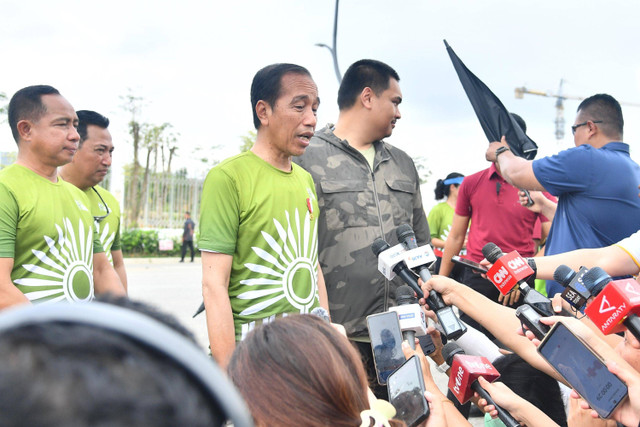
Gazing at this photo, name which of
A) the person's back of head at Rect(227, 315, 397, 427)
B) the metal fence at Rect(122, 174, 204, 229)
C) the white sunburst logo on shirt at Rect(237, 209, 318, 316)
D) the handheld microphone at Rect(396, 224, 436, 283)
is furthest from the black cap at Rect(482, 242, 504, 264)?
the metal fence at Rect(122, 174, 204, 229)

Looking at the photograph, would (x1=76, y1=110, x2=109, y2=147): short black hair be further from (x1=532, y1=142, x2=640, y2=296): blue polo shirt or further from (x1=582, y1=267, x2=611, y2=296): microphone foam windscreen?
(x1=582, y1=267, x2=611, y2=296): microphone foam windscreen

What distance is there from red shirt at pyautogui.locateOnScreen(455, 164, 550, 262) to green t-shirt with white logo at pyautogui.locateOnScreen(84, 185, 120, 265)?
2.98m

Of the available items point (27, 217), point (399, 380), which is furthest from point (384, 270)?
point (27, 217)

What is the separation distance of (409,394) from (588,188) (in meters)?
2.09

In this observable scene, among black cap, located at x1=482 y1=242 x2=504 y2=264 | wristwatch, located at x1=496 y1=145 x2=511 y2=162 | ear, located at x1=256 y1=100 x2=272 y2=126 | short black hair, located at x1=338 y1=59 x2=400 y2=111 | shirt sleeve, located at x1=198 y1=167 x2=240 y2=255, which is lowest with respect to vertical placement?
black cap, located at x1=482 y1=242 x2=504 y2=264

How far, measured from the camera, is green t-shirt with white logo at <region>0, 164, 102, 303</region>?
257cm

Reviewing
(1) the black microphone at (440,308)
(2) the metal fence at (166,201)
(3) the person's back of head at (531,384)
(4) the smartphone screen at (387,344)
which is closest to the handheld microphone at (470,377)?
(1) the black microphone at (440,308)

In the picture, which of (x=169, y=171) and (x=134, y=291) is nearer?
(x=134, y=291)

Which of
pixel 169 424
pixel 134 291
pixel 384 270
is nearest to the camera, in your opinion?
pixel 169 424

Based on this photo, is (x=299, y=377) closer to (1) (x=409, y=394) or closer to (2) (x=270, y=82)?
(1) (x=409, y=394)

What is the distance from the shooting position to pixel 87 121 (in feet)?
13.8

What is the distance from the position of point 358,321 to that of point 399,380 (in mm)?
1399

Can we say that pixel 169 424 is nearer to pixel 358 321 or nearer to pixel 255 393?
pixel 255 393

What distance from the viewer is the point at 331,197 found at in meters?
3.32
